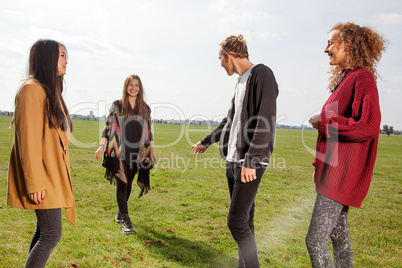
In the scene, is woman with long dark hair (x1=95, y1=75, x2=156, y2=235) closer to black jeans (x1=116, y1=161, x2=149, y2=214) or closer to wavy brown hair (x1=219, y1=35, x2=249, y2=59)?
black jeans (x1=116, y1=161, x2=149, y2=214)

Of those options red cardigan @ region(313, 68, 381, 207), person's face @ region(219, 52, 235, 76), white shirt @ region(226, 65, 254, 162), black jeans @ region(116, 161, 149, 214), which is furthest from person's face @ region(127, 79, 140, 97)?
red cardigan @ region(313, 68, 381, 207)

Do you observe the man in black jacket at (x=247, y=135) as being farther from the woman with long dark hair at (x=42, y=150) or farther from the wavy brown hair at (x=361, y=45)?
the woman with long dark hair at (x=42, y=150)

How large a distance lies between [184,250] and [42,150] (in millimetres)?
2620

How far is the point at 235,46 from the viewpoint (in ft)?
10.2

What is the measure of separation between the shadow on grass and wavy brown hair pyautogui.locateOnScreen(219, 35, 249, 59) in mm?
2664

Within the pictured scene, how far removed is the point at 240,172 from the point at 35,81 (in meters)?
1.96

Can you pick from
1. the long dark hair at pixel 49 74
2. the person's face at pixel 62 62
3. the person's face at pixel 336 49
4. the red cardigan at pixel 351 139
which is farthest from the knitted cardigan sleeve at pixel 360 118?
the person's face at pixel 62 62

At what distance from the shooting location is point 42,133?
2633mm

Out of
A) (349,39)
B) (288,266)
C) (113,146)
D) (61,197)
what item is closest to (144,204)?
(113,146)

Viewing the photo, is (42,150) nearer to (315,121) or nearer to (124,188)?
(315,121)

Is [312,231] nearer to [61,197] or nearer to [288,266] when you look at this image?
[288,266]

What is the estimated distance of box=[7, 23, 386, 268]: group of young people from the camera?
98.4 inches

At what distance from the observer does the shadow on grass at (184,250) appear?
4.13 meters

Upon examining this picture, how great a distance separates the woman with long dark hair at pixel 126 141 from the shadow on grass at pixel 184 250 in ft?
1.58
